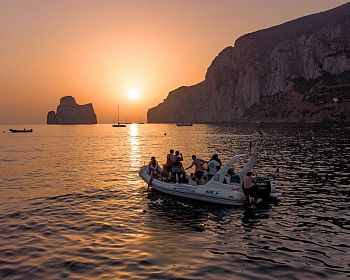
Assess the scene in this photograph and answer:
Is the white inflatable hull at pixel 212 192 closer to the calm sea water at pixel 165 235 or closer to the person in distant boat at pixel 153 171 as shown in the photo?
the calm sea water at pixel 165 235

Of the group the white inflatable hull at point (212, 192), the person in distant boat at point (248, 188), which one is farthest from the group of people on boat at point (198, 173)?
the white inflatable hull at point (212, 192)

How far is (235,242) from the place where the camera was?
49.0ft

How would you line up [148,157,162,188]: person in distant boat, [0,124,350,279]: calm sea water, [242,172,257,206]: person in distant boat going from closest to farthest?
[0,124,350,279]: calm sea water
[242,172,257,206]: person in distant boat
[148,157,162,188]: person in distant boat

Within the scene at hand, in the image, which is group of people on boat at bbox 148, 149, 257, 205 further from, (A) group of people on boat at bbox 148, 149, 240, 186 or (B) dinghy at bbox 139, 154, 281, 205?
(B) dinghy at bbox 139, 154, 281, 205

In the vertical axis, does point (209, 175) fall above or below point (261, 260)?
above

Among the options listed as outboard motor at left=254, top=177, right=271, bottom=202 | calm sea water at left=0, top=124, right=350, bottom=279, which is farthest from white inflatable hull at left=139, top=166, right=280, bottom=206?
outboard motor at left=254, top=177, right=271, bottom=202

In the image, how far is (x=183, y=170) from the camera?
83.2 ft

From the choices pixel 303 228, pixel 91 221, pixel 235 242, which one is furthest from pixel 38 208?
pixel 303 228

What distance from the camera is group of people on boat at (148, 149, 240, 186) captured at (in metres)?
23.0

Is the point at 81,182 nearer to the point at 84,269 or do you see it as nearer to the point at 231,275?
the point at 84,269

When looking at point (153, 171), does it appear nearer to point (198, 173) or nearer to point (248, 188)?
point (198, 173)

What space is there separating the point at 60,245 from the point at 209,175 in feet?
37.0

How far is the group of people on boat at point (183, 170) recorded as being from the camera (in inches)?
907

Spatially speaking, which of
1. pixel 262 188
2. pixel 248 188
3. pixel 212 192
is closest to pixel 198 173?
pixel 212 192
